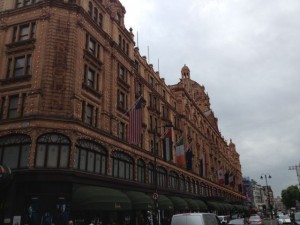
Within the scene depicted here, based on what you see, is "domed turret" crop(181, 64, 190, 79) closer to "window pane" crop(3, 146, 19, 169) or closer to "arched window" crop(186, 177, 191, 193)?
"arched window" crop(186, 177, 191, 193)

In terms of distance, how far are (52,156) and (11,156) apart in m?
A: 3.58

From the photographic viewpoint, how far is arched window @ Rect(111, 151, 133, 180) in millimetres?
32966

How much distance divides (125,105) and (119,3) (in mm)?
13843

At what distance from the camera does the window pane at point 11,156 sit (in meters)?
25.9

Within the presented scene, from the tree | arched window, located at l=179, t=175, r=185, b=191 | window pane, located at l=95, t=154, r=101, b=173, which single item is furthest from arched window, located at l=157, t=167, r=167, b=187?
the tree

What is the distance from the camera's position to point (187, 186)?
186ft

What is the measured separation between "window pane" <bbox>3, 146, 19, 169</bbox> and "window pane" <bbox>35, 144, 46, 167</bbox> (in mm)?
2018

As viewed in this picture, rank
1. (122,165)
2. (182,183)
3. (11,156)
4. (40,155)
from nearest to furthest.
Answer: (40,155), (11,156), (122,165), (182,183)

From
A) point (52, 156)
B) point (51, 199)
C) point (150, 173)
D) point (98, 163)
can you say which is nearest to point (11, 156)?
point (52, 156)

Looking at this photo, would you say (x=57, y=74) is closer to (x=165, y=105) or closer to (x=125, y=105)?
(x=125, y=105)

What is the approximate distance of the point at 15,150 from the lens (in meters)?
26.3

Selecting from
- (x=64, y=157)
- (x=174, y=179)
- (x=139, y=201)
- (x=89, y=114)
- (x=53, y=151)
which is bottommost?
(x=139, y=201)

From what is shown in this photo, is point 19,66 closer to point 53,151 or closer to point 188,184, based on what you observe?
point 53,151

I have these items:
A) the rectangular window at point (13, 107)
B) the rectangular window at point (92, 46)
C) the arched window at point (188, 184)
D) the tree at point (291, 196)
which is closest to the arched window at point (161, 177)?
the arched window at point (188, 184)
